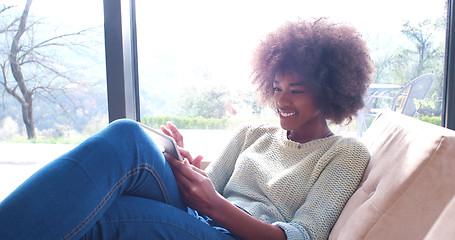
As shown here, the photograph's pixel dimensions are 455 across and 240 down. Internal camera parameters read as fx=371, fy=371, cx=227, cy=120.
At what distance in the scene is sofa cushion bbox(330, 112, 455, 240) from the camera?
788 millimetres

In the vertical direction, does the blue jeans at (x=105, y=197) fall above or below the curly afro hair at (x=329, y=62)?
below

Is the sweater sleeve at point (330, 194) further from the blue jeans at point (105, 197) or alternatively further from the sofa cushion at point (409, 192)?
the blue jeans at point (105, 197)

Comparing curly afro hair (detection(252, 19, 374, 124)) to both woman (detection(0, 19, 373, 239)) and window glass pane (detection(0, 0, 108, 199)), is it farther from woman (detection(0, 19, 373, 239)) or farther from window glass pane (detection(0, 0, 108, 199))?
Result: window glass pane (detection(0, 0, 108, 199))

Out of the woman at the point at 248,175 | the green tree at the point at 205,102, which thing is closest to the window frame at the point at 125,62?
the green tree at the point at 205,102

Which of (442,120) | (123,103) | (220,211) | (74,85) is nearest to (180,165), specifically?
(220,211)

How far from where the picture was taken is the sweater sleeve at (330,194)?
105cm

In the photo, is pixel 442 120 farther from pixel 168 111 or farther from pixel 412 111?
pixel 168 111

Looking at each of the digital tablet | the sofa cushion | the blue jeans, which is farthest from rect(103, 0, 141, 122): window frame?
the sofa cushion

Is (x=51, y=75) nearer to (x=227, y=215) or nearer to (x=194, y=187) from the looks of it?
(x=194, y=187)

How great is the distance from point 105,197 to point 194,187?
0.28m

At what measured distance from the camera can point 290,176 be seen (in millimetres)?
1226

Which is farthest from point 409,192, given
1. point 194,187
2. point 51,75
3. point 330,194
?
point 51,75

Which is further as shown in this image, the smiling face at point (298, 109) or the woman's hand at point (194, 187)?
the smiling face at point (298, 109)

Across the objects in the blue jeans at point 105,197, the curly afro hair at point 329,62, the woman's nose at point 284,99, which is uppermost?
the curly afro hair at point 329,62
